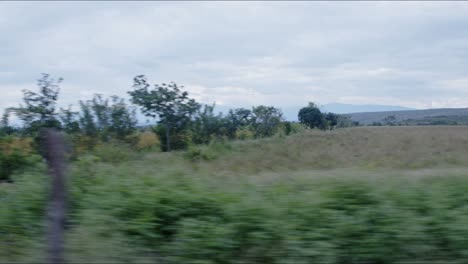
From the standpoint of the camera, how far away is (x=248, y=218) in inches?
253

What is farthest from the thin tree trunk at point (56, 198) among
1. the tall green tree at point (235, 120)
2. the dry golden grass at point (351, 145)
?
the tall green tree at point (235, 120)

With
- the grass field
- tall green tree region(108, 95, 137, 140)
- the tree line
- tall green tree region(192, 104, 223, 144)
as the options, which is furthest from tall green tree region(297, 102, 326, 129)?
the grass field

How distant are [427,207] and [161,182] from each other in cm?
362

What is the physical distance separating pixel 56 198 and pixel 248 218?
2.24 meters

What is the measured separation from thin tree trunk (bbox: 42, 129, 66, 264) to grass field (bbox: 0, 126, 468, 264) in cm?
46

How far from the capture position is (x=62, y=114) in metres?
22.9

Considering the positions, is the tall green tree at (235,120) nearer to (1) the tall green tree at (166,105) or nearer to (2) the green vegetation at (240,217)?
(1) the tall green tree at (166,105)

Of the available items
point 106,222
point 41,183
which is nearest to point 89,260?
point 106,222

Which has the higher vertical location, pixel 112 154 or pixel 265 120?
pixel 265 120

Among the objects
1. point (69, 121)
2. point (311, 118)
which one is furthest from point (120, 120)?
point (311, 118)

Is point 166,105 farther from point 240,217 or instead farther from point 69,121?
point 240,217

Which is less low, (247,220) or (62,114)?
(62,114)

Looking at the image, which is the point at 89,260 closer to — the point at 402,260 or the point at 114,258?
the point at 114,258

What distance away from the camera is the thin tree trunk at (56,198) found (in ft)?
17.2
